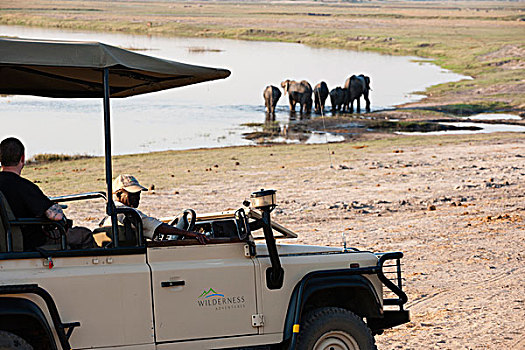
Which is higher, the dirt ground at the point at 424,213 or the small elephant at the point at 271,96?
the small elephant at the point at 271,96

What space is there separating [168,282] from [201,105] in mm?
31712

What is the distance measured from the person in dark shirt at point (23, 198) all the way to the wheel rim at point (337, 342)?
1.87 m

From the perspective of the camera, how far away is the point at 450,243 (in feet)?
33.8

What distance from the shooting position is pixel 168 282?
15.7 ft

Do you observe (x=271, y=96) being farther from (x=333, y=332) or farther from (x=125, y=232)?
(x=125, y=232)

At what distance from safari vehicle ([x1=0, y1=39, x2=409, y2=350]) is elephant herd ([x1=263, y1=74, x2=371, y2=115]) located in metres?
29.6

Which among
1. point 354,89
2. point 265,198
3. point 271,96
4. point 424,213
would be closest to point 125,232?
point 265,198

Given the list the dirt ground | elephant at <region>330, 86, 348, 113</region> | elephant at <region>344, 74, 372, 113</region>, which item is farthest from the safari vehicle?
elephant at <region>344, 74, 372, 113</region>

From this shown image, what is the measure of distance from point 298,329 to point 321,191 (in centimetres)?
916

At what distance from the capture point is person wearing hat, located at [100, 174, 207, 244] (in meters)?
4.96

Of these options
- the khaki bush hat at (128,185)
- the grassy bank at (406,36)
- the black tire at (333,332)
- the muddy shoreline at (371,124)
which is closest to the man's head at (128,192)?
the khaki bush hat at (128,185)

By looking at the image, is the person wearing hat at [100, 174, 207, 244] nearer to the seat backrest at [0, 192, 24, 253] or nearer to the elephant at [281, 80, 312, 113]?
the seat backrest at [0, 192, 24, 253]

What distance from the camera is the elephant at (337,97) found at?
3609cm

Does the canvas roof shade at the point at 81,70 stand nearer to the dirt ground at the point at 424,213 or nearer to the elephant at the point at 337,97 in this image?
the dirt ground at the point at 424,213
